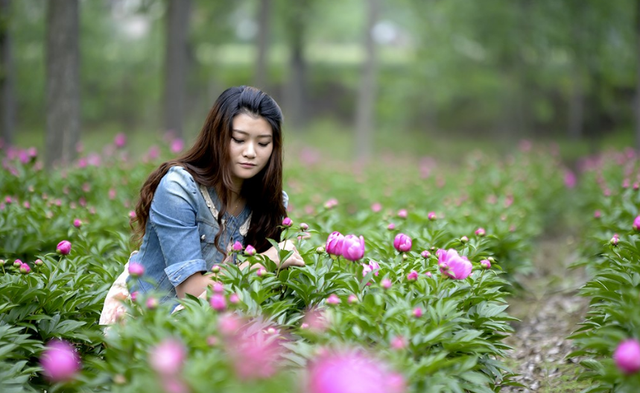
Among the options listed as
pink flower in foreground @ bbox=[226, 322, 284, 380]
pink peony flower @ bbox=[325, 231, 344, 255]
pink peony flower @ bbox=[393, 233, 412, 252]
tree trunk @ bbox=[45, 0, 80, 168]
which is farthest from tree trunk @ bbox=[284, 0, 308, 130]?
pink flower in foreground @ bbox=[226, 322, 284, 380]

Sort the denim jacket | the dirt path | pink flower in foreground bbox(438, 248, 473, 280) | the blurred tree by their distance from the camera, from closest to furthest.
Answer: pink flower in foreground bbox(438, 248, 473, 280) < the denim jacket < the dirt path < the blurred tree

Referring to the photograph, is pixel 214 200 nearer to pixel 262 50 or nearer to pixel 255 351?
pixel 255 351

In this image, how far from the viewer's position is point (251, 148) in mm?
2738

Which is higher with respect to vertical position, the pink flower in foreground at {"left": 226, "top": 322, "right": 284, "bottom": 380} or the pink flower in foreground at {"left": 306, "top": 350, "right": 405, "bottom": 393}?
the pink flower in foreground at {"left": 306, "top": 350, "right": 405, "bottom": 393}

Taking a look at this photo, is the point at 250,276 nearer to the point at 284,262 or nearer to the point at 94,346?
the point at 284,262

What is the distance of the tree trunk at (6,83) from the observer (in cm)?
891

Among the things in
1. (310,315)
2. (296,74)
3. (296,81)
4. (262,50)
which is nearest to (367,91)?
(262,50)

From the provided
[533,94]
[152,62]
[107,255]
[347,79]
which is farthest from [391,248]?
[347,79]

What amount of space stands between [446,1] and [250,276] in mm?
13760

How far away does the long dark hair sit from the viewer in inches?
108

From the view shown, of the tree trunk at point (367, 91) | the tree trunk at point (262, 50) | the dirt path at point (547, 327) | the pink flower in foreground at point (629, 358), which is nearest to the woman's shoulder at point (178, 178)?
the dirt path at point (547, 327)

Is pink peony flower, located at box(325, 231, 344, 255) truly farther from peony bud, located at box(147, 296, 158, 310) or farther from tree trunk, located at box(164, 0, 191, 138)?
tree trunk, located at box(164, 0, 191, 138)

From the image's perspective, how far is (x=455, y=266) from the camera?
93.4 inches

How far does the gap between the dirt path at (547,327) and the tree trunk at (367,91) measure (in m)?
10.1
